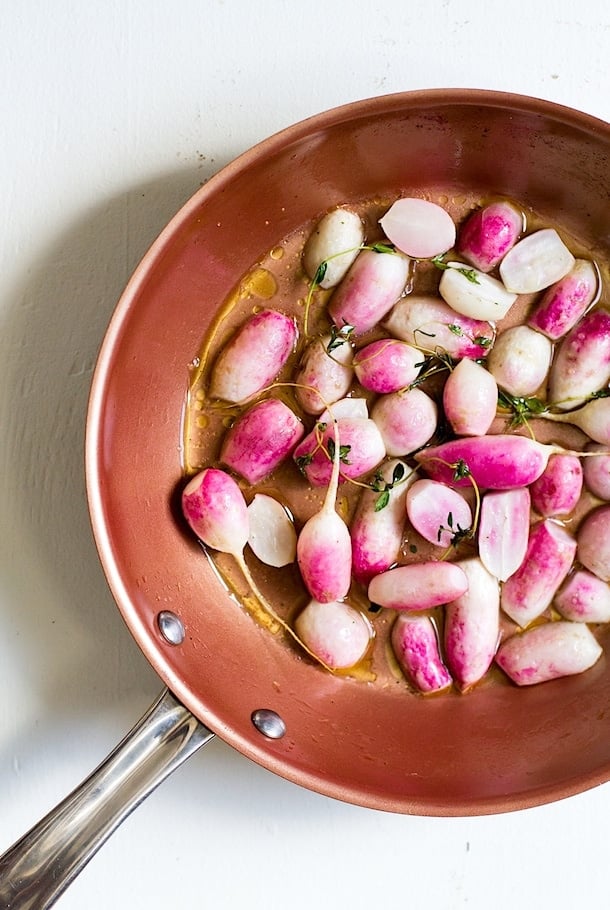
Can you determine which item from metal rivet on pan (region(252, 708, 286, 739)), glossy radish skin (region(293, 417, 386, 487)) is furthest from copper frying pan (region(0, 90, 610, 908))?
glossy radish skin (region(293, 417, 386, 487))

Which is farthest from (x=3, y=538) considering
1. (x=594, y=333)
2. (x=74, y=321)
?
(x=594, y=333)

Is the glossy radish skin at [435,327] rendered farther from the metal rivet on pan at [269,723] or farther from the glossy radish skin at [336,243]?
the metal rivet on pan at [269,723]

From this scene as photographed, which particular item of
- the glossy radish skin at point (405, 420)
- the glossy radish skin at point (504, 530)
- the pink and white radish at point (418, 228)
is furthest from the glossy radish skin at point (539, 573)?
the pink and white radish at point (418, 228)

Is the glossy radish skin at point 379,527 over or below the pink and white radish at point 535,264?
below

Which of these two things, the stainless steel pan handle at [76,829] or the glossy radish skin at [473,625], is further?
the glossy radish skin at [473,625]

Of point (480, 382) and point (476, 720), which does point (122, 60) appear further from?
point (476, 720)
